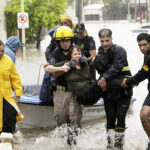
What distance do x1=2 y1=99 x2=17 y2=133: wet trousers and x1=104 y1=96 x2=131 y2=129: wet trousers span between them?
1410 millimetres

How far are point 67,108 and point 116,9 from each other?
118908 mm

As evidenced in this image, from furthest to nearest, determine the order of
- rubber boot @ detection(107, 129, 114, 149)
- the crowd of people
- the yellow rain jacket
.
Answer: rubber boot @ detection(107, 129, 114, 149) < the crowd of people < the yellow rain jacket

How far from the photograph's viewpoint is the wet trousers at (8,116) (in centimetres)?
641

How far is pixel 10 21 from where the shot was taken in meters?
34.0

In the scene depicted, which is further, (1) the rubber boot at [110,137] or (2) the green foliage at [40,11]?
(2) the green foliage at [40,11]

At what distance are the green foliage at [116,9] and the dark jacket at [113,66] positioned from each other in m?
112

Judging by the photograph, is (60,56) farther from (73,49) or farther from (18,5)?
(18,5)

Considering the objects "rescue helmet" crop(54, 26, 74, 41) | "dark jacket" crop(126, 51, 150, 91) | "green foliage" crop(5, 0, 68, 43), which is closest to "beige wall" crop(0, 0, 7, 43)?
"green foliage" crop(5, 0, 68, 43)

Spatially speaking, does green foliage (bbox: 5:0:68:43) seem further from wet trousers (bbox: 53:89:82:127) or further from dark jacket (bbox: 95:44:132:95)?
dark jacket (bbox: 95:44:132:95)

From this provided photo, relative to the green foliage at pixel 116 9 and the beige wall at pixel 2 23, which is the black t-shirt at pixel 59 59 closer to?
the beige wall at pixel 2 23

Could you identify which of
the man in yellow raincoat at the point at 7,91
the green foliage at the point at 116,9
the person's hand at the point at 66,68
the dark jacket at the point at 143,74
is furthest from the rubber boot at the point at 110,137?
the green foliage at the point at 116,9

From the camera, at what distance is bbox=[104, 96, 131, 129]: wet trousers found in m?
6.49

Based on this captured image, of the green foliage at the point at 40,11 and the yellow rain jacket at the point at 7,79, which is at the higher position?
the green foliage at the point at 40,11

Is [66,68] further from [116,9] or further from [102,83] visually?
[116,9]
